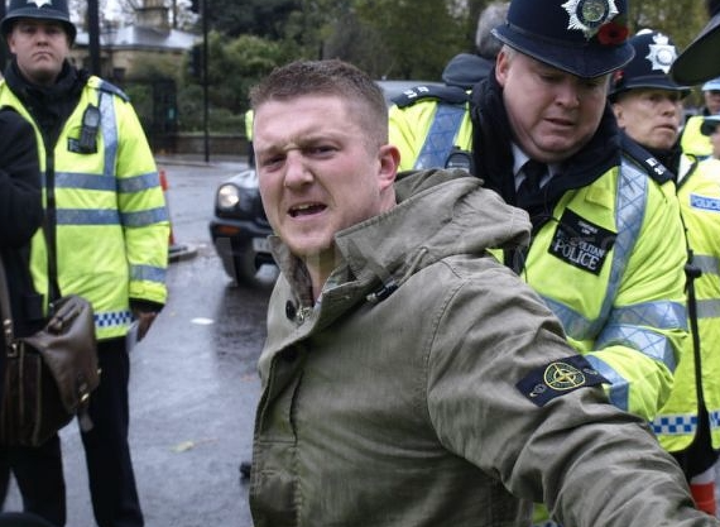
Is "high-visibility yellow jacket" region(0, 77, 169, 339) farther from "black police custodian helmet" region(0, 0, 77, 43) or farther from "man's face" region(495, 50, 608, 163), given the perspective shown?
"man's face" region(495, 50, 608, 163)

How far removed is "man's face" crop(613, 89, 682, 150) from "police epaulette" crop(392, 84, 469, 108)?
1046 millimetres

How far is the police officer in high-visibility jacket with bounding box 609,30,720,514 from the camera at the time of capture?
310cm

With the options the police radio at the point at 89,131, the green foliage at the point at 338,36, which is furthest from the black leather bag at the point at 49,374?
the green foliage at the point at 338,36

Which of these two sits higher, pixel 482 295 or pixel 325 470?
pixel 482 295

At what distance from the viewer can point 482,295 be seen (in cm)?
136

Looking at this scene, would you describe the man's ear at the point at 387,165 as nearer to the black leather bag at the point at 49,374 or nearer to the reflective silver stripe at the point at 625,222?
the reflective silver stripe at the point at 625,222

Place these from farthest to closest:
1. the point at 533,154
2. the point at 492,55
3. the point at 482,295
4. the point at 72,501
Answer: the point at 72,501 → the point at 492,55 → the point at 533,154 → the point at 482,295

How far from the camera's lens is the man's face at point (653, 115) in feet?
10.4

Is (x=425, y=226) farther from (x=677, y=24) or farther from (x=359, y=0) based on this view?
(x=359, y=0)

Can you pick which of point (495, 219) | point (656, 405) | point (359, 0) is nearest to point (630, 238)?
point (656, 405)

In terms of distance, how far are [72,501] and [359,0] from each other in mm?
25422

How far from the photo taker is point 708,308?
318 centimetres

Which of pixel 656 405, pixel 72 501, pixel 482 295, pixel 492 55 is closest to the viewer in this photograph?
pixel 482 295

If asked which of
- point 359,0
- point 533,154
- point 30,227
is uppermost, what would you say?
point 533,154
